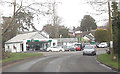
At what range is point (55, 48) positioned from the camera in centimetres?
4972

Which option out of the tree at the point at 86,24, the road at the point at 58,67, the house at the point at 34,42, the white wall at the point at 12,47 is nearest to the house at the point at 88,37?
the tree at the point at 86,24

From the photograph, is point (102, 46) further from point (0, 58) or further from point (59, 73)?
point (59, 73)

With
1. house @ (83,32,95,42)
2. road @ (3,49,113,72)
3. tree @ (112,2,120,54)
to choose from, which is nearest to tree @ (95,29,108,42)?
house @ (83,32,95,42)

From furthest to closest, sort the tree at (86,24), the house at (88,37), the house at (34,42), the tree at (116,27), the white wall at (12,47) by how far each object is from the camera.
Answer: the tree at (86,24)
the house at (88,37)
the white wall at (12,47)
the house at (34,42)
the tree at (116,27)

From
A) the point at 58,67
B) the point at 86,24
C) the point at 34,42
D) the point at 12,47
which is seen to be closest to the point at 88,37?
the point at 86,24

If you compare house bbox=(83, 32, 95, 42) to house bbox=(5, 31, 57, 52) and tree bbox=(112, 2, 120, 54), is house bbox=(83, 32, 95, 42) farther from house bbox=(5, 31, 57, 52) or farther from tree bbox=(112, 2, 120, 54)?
tree bbox=(112, 2, 120, 54)

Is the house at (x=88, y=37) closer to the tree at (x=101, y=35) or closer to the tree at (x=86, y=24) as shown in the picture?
the tree at (x=86, y=24)

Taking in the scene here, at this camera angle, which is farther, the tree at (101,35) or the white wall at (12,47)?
the tree at (101,35)

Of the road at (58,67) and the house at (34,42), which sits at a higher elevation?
the house at (34,42)

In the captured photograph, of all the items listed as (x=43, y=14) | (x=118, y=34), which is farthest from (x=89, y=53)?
(x=118, y=34)

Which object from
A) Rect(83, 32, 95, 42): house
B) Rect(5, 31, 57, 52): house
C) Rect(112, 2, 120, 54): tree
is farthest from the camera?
Rect(83, 32, 95, 42): house

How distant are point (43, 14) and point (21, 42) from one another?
30726 millimetres

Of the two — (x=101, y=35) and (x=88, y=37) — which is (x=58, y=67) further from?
(x=88, y=37)

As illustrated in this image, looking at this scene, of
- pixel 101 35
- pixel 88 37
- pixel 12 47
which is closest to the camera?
pixel 12 47
